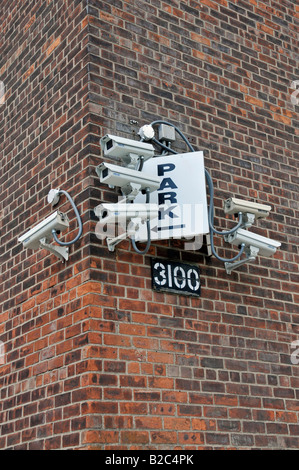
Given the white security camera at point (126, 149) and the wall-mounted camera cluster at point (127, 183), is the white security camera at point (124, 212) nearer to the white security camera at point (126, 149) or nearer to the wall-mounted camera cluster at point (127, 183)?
the wall-mounted camera cluster at point (127, 183)

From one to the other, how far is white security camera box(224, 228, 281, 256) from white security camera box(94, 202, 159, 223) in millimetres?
669

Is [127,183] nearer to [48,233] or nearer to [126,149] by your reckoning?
[126,149]

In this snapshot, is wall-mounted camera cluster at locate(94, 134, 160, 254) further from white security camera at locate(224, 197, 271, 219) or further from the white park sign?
white security camera at locate(224, 197, 271, 219)

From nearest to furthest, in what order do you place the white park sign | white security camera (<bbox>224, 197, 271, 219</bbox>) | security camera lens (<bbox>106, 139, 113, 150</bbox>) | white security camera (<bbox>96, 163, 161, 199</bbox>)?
white security camera (<bbox>96, 163, 161, 199</bbox>) → security camera lens (<bbox>106, 139, 113, 150</bbox>) → the white park sign → white security camera (<bbox>224, 197, 271, 219</bbox>)

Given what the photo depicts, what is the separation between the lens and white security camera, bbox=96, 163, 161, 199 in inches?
140

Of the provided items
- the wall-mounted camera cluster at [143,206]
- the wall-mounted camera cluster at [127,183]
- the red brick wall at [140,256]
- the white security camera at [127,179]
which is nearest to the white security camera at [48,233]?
the wall-mounted camera cluster at [143,206]

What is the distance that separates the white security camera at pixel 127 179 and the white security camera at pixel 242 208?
535 millimetres

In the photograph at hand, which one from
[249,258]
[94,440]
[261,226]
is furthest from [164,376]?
[261,226]

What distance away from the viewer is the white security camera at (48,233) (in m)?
3.66

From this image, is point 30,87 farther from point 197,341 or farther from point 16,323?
point 197,341

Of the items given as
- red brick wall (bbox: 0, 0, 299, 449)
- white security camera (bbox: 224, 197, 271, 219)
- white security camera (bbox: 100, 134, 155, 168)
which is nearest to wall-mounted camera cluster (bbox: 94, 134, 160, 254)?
white security camera (bbox: 100, 134, 155, 168)

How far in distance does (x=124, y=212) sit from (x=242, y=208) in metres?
0.90

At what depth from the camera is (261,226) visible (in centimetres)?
463

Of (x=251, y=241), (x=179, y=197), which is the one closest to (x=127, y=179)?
(x=179, y=197)
